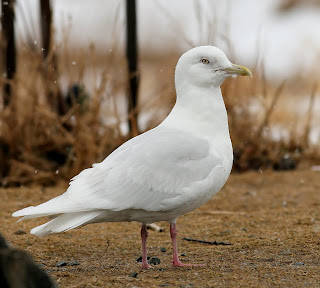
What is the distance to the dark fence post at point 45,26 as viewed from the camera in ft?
22.9

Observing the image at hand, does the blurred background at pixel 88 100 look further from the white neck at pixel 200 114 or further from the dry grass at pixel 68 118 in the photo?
the white neck at pixel 200 114

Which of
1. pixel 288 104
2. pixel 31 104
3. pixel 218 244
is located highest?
pixel 31 104

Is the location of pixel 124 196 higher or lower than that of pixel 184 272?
higher

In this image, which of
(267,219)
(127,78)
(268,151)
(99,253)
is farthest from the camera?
(268,151)

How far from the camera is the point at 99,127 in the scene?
22.2 feet

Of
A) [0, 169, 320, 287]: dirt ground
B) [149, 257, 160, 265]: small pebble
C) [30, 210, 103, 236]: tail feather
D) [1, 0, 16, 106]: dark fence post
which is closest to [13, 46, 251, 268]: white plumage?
[30, 210, 103, 236]: tail feather

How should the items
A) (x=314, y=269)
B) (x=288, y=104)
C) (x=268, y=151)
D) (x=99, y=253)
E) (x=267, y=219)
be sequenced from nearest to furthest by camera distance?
(x=314, y=269)
(x=99, y=253)
(x=267, y=219)
(x=268, y=151)
(x=288, y=104)

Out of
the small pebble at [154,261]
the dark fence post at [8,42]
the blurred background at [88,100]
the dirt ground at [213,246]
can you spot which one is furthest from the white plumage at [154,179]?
the dark fence post at [8,42]

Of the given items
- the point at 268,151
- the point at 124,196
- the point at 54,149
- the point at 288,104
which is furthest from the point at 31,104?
the point at 288,104

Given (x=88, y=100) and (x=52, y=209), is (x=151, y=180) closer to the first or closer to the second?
(x=52, y=209)

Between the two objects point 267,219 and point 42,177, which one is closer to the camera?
point 267,219

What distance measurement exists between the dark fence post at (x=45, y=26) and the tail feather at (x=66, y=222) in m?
3.65

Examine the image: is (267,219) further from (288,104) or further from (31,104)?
(288,104)

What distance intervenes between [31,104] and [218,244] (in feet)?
9.71
